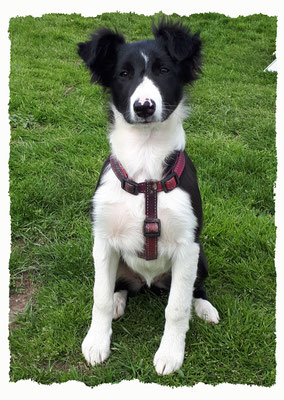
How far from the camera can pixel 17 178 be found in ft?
11.8

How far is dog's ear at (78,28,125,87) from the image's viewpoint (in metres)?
2.09

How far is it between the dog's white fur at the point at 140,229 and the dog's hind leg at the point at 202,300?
0.79 ft

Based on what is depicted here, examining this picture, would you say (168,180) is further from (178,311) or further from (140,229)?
(178,311)

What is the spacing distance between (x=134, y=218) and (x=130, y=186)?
0.16 m

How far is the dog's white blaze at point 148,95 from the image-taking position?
6.07 ft

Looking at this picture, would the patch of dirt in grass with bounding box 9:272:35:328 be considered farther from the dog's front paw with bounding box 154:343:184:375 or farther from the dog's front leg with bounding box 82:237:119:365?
the dog's front paw with bounding box 154:343:184:375

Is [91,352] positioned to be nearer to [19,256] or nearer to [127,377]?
[127,377]

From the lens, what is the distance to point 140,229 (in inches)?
83.1

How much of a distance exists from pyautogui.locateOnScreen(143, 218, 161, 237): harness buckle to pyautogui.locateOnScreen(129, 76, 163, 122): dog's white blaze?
1.61 ft

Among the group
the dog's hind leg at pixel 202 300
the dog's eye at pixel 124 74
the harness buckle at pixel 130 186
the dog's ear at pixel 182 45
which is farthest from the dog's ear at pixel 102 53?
the dog's hind leg at pixel 202 300

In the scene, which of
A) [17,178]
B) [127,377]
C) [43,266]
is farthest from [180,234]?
[17,178]

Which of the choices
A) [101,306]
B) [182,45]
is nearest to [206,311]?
[101,306]

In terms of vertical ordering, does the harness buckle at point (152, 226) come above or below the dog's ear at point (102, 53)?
below

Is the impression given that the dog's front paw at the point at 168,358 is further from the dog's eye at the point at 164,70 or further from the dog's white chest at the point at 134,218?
the dog's eye at the point at 164,70
